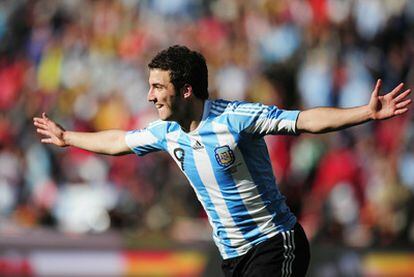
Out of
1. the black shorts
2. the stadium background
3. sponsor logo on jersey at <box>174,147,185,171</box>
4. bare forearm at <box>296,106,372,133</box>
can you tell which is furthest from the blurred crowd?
bare forearm at <box>296,106,372,133</box>

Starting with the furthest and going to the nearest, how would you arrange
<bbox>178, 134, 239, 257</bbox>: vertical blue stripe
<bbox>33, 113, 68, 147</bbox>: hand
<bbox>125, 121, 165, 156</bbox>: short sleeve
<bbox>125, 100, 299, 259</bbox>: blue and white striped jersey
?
<bbox>33, 113, 68, 147</bbox>: hand
<bbox>125, 121, 165, 156</bbox>: short sleeve
<bbox>178, 134, 239, 257</bbox>: vertical blue stripe
<bbox>125, 100, 299, 259</bbox>: blue and white striped jersey

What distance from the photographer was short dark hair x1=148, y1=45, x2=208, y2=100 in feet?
20.0

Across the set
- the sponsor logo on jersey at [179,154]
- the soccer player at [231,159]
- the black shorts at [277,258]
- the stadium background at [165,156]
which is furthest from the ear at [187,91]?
the stadium background at [165,156]

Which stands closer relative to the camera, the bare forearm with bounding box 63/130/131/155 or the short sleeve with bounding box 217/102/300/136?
the short sleeve with bounding box 217/102/300/136

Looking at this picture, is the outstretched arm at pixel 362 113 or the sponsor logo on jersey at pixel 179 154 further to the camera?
the sponsor logo on jersey at pixel 179 154

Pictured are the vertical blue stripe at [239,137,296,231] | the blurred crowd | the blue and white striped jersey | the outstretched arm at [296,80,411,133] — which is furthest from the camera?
the blurred crowd

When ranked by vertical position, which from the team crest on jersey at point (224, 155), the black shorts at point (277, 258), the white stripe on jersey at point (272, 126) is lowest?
the black shorts at point (277, 258)

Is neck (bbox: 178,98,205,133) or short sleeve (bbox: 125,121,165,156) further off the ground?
neck (bbox: 178,98,205,133)

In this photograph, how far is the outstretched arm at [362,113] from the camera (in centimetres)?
556

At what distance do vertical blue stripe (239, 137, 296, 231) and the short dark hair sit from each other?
0.45 m

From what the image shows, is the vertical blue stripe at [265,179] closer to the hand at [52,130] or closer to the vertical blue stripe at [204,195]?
the vertical blue stripe at [204,195]

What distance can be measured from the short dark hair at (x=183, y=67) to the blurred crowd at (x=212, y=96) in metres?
4.47

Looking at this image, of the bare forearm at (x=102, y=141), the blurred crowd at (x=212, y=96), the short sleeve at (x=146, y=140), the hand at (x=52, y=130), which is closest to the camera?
the short sleeve at (x=146, y=140)

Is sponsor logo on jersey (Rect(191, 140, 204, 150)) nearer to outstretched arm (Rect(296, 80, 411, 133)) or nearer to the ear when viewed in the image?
the ear
